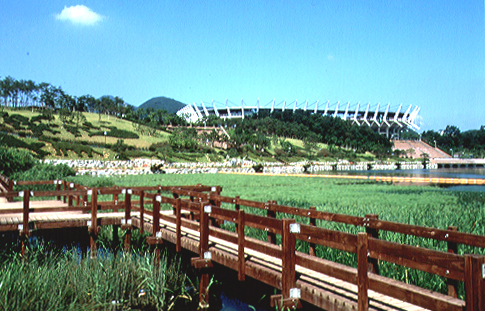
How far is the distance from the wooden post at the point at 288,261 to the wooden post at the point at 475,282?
234 cm

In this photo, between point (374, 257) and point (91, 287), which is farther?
point (91, 287)

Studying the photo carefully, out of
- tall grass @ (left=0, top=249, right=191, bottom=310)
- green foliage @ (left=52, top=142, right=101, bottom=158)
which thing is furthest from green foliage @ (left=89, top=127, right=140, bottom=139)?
tall grass @ (left=0, top=249, right=191, bottom=310)

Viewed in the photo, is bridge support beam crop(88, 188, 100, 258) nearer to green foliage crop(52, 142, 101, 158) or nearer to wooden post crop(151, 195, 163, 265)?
wooden post crop(151, 195, 163, 265)

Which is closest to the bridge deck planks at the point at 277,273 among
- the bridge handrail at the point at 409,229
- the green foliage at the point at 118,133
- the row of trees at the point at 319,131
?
the bridge handrail at the point at 409,229

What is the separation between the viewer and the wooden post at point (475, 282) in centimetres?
350

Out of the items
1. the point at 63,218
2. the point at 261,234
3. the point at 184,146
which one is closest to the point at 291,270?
the point at 261,234

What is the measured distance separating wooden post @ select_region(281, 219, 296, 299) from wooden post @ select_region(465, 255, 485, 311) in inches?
92.2

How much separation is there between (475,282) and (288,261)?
2.47 meters

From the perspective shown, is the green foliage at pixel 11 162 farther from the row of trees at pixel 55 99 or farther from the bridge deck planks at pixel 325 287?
the row of trees at pixel 55 99

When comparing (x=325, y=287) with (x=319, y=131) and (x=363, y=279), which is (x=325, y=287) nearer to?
(x=363, y=279)

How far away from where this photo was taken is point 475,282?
3539 mm

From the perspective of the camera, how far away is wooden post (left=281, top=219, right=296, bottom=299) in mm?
5555

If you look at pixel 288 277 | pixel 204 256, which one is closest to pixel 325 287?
pixel 288 277

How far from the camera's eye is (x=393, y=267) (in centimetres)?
754
